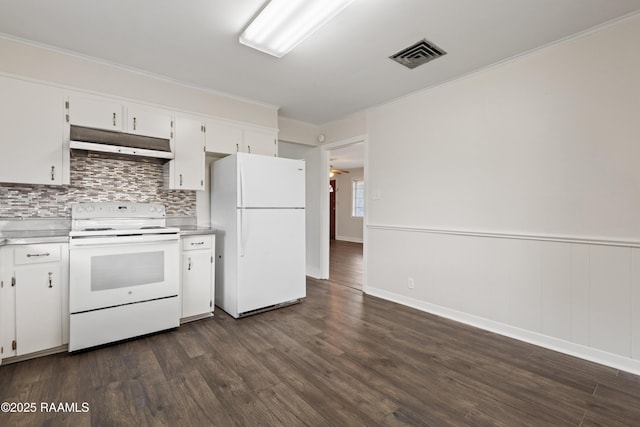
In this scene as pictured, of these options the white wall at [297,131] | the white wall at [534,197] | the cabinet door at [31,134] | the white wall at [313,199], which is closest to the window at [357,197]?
the white wall at [313,199]

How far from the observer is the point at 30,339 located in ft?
7.14

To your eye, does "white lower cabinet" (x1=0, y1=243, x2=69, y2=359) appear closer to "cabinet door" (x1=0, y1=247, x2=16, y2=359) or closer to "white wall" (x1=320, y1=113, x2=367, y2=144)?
"cabinet door" (x1=0, y1=247, x2=16, y2=359)

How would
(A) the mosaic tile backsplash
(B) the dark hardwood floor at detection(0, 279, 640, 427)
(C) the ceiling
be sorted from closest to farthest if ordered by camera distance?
1. (B) the dark hardwood floor at detection(0, 279, 640, 427)
2. (C) the ceiling
3. (A) the mosaic tile backsplash

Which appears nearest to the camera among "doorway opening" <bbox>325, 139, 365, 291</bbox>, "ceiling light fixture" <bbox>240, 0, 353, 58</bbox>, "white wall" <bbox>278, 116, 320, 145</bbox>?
"ceiling light fixture" <bbox>240, 0, 353, 58</bbox>

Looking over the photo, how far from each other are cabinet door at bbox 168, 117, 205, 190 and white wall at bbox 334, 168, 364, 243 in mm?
6948

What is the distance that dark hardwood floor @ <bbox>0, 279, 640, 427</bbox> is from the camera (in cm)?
162

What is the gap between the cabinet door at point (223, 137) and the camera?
3.35m

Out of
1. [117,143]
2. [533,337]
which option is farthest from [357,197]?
[117,143]

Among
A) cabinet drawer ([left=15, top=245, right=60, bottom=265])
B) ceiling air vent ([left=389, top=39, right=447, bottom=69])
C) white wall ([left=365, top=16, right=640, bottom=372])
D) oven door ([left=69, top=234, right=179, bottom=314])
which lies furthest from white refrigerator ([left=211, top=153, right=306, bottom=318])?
ceiling air vent ([left=389, top=39, right=447, bottom=69])

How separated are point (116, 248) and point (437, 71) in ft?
11.1

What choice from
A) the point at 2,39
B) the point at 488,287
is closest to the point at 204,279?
the point at 2,39

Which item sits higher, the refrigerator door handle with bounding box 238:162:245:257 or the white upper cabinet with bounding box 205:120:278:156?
the white upper cabinet with bounding box 205:120:278:156

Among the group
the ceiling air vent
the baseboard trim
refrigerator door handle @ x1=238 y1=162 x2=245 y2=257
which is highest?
the ceiling air vent

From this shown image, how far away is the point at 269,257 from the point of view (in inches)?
128
